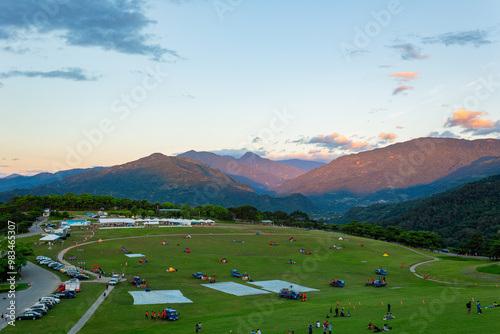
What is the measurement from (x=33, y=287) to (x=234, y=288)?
31083mm

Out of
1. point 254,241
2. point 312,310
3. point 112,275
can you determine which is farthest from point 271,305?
point 254,241

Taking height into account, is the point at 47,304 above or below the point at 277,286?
above

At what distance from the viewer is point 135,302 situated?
1978 inches

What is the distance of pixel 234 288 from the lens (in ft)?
201

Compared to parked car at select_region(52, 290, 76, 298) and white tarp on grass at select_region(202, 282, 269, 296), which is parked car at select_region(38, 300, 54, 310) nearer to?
parked car at select_region(52, 290, 76, 298)

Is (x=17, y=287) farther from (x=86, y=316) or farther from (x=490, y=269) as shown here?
(x=490, y=269)

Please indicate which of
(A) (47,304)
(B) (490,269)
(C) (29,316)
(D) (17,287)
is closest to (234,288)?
(A) (47,304)

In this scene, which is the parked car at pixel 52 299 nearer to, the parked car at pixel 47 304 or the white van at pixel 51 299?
the white van at pixel 51 299

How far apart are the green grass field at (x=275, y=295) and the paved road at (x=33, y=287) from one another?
5.86 metres

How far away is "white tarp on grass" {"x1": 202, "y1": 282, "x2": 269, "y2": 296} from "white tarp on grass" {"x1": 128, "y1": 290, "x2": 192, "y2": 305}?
7315 mm

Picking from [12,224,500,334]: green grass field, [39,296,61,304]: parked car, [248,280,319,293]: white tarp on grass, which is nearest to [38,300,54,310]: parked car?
[39,296,61,304]: parked car

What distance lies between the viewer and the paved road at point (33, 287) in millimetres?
47122

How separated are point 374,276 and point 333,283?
16964 mm

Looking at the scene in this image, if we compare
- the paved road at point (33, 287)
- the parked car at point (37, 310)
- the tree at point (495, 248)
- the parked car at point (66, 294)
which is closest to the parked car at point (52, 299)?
the paved road at point (33, 287)
